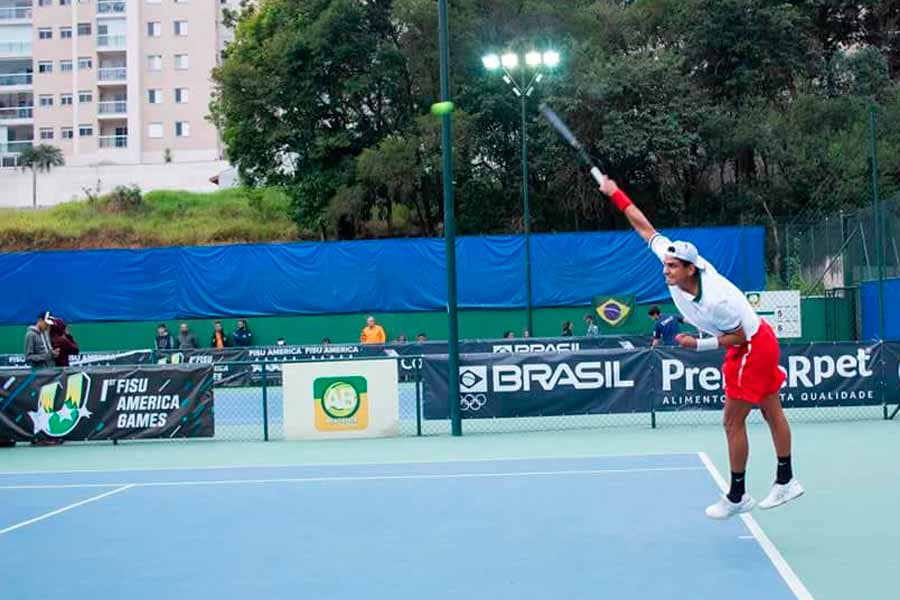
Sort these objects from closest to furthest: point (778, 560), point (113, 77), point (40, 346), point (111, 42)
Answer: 1. point (778, 560)
2. point (40, 346)
3. point (111, 42)
4. point (113, 77)

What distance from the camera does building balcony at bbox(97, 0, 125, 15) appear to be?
6781 cm

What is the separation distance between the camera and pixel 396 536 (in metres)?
8.14

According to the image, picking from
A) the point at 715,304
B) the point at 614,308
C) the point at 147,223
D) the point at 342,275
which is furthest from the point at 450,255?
the point at 147,223

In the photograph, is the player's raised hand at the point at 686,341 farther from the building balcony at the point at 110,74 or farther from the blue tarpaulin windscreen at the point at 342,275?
the building balcony at the point at 110,74

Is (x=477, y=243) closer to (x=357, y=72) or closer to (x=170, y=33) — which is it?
(x=357, y=72)

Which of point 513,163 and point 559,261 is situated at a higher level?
point 513,163

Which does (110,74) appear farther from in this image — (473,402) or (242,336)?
(473,402)

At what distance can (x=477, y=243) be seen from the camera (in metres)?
32.4

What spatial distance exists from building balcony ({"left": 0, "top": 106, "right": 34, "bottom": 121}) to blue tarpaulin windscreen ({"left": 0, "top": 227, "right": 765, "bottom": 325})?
138 ft

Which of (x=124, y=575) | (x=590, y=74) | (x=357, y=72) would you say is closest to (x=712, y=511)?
(x=124, y=575)

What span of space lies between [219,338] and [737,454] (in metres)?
23.0

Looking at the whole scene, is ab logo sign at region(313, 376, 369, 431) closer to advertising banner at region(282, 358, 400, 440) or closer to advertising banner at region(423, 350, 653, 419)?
advertising banner at region(282, 358, 400, 440)

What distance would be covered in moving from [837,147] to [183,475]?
1193 inches

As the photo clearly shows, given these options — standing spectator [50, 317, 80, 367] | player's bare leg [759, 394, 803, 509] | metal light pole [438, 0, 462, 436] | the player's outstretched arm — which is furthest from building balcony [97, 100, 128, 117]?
player's bare leg [759, 394, 803, 509]
